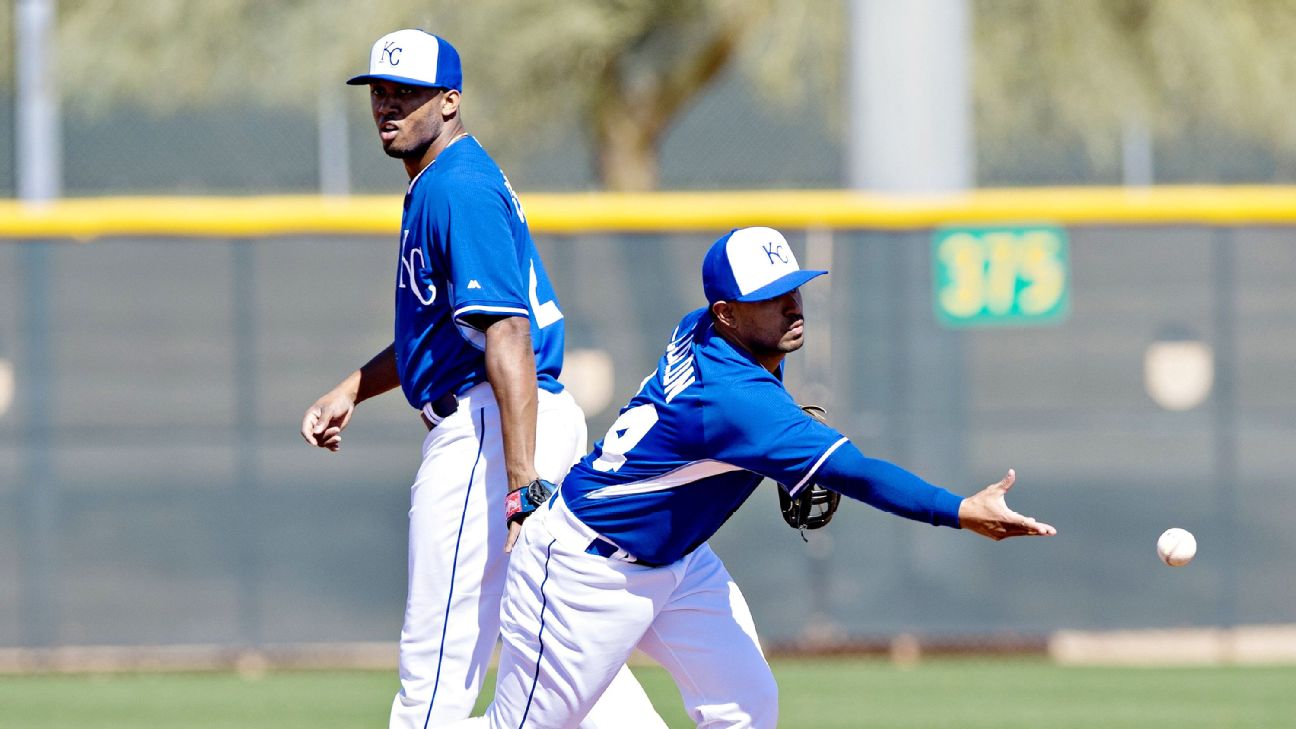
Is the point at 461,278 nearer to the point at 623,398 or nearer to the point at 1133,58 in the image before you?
the point at 623,398

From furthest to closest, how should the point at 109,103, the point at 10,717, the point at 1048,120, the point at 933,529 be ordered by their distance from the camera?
Result: the point at 109,103
the point at 1048,120
the point at 933,529
the point at 10,717

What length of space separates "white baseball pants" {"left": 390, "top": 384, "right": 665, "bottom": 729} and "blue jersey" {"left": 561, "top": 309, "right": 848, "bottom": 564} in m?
0.23

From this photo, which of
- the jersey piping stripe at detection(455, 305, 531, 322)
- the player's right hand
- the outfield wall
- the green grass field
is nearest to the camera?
the jersey piping stripe at detection(455, 305, 531, 322)

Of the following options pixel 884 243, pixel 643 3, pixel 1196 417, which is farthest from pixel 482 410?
pixel 643 3

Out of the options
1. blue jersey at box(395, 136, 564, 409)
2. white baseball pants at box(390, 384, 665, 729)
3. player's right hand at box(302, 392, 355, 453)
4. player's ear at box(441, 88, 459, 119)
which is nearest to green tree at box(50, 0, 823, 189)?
player's right hand at box(302, 392, 355, 453)

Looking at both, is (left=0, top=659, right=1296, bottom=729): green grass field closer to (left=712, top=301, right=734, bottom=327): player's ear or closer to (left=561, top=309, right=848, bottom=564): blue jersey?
(left=561, top=309, right=848, bottom=564): blue jersey

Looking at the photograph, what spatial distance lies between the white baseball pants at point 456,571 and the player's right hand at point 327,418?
1.84ft

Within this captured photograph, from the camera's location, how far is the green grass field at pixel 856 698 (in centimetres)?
720

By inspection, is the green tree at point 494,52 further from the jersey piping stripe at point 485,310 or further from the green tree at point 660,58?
the jersey piping stripe at point 485,310

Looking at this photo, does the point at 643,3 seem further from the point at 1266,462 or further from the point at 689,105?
the point at 1266,462

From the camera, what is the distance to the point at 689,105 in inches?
772

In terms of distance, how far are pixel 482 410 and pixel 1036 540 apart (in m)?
4.76

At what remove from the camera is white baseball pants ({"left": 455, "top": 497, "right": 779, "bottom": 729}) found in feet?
14.7

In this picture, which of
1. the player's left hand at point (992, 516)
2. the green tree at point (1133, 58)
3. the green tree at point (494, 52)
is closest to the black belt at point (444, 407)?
the player's left hand at point (992, 516)
